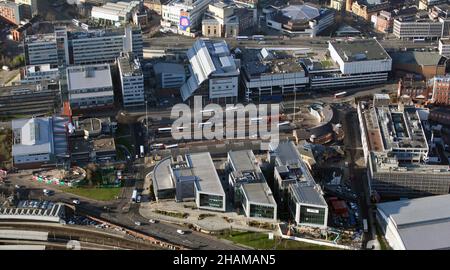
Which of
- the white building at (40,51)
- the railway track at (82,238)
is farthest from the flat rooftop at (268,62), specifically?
the railway track at (82,238)

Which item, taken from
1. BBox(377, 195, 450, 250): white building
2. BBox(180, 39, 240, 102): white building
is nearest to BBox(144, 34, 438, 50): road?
BBox(180, 39, 240, 102): white building

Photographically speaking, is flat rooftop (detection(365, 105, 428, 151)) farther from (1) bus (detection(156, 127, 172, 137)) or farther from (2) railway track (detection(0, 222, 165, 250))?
(2) railway track (detection(0, 222, 165, 250))

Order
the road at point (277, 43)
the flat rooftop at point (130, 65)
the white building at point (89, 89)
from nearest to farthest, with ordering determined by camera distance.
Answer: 1. the white building at point (89, 89)
2. the flat rooftop at point (130, 65)
3. the road at point (277, 43)

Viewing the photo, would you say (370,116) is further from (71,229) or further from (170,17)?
(170,17)

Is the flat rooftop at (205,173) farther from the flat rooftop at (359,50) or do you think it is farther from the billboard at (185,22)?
the billboard at (185,22)

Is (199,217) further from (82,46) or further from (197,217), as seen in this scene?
(82,46)

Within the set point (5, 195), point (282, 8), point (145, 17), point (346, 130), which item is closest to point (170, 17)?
point (145, 17)

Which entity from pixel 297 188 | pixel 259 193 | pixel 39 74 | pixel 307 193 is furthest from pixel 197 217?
pixel 39 74
